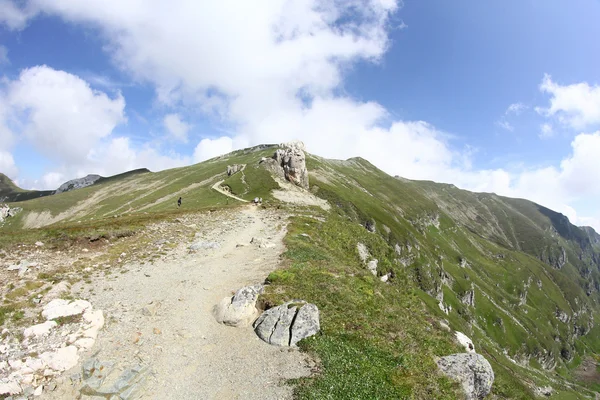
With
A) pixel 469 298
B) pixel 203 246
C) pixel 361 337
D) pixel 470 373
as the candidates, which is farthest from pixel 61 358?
pixel 469 298

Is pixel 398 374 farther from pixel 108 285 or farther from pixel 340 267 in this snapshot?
pixel 108 285

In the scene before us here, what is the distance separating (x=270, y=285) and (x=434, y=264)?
169572mm

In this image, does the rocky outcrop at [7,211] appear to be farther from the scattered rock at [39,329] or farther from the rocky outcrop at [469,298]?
the rocky outcrop at [469,298]

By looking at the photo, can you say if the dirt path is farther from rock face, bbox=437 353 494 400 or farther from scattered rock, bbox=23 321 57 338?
rock face, bbox=437 353 494 400

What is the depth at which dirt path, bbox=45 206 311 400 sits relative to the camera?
592 inches

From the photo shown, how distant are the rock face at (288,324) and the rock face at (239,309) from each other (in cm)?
93

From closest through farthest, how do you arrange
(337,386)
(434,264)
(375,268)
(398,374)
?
(337,386), (398,374), (375,268), (434,264)

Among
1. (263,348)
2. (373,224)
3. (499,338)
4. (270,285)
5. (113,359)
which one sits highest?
(373,224)

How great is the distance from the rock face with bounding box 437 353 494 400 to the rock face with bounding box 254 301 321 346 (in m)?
7.55

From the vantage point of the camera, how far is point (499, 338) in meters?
178

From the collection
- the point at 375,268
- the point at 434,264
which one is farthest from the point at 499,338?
the point at 375,268

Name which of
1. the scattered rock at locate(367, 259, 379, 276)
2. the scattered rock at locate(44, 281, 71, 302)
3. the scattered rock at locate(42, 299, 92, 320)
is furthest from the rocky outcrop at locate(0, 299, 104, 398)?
the scattered rock at locate(367, 259, 379, 276)

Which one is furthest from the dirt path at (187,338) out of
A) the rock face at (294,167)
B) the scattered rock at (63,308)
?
the rock face at (294,167)

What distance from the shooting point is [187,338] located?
746 inches
